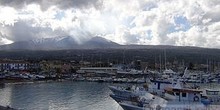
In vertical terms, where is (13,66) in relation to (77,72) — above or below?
above

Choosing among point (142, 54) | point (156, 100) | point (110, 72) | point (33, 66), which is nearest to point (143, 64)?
point (110, 72)

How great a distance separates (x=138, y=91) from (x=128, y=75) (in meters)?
64.7

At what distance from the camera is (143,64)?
139 metres

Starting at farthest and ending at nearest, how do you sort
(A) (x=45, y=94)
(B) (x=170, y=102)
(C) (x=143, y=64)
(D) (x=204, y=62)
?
(D) (x=204, y=62)
(C) (x=143, y=64)
(A) (x=45, y=94)
(B) (x=170, y=102)

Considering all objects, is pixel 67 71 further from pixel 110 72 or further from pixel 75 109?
pixel 75 109

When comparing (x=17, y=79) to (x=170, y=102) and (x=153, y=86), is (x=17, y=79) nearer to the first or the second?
(x=153, y=86)

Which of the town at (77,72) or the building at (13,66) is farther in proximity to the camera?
the building at (13,66)

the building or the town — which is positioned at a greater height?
the building

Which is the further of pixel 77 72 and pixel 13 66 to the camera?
pixel 77 72

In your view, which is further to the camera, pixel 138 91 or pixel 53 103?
pixel 53 103

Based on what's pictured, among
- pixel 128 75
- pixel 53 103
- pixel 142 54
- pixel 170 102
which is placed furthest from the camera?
pixel 142 54

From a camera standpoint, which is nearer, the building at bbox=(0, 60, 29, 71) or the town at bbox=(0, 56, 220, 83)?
the town at bbox=(0, 56, 220, 83)

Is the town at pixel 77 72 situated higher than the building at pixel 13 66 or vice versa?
the building at pixel 13 66

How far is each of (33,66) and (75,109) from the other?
7503 centimetres
